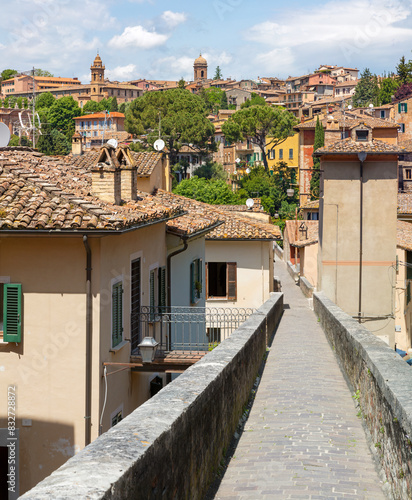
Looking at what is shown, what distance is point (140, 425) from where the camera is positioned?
13.8 feet

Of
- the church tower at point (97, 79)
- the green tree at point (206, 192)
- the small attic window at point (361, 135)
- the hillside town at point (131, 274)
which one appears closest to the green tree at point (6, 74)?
the church tower at point (97, 79)

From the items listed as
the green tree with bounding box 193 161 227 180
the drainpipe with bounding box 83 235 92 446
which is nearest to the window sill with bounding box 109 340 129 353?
the drainpipe with bounding box 83 235 92 446

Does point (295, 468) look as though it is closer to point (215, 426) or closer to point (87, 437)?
point (215, 426)

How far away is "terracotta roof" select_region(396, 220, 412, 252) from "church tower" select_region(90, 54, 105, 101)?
475 ft

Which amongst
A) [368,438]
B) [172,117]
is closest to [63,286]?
[368,438]

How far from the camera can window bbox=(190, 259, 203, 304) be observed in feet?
65.2

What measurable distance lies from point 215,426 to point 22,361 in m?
5.71

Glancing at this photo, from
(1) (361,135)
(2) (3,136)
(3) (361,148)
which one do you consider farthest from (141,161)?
(1) (361,135)

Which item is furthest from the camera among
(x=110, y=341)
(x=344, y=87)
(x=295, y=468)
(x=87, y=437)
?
(x=344, y=87)

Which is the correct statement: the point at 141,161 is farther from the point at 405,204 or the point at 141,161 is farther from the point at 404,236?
the point at 405,204

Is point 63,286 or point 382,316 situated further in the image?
point 382,316

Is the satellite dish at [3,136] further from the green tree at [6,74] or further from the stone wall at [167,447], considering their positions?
the green tree at [6,74]

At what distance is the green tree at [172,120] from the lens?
71.1 m

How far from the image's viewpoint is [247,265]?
26.7 meters
